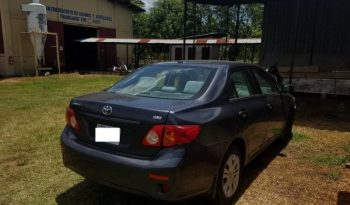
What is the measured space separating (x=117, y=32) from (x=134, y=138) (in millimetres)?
25398

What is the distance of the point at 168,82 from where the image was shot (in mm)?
3799

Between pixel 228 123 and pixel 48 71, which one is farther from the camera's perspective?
pixel 48 71

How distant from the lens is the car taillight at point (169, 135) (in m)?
2.75

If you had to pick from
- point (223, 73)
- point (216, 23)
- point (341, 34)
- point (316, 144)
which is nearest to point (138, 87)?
point (223, 73)

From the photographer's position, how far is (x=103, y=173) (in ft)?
9.84

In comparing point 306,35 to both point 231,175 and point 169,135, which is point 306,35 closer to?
point 231,175

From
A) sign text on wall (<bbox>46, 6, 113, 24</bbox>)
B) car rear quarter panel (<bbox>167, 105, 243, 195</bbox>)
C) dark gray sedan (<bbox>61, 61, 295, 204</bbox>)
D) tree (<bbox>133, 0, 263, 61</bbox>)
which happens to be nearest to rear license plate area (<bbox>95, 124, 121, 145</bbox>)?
dark gray sedan (<bbox>61, 61, 295, 204</bbox>)

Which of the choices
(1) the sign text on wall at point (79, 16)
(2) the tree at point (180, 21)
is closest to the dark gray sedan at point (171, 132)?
(1) the sign text on wall at point (79, 16)

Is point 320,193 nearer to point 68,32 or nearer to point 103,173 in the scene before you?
point 103,173

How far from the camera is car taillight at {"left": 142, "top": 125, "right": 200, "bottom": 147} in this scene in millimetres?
2754

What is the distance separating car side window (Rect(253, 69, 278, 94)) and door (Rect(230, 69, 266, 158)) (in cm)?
29

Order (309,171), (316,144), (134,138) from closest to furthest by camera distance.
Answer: (134,138) → (309,171) → (316,144)

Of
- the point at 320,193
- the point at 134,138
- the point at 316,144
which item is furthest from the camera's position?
the point at 316,144

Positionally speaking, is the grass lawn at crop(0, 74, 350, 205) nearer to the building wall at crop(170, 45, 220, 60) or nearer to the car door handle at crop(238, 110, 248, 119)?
the car door handle at crop(238, 110, 248, 119)
